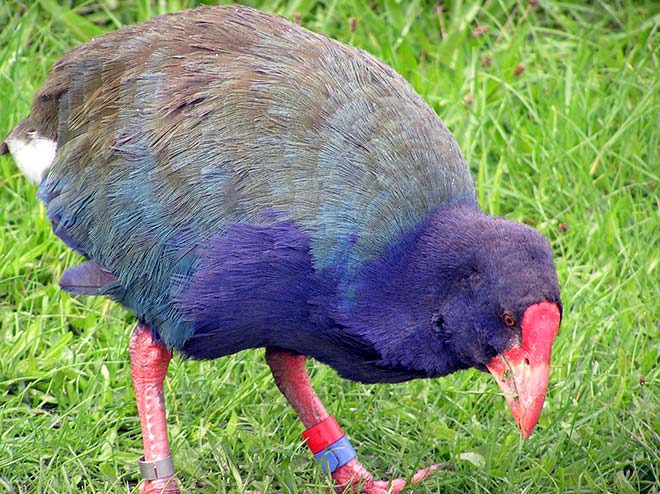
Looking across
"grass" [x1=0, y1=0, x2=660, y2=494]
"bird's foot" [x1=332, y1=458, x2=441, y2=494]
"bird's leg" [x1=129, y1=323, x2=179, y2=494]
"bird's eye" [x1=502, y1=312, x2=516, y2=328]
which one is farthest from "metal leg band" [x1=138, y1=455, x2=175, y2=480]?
"bird's eye" [x1=502, y1=312, x2=516, y2=328]

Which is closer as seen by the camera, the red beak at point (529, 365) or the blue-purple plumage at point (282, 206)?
the red beak at point (529, 365)

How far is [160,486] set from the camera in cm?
296

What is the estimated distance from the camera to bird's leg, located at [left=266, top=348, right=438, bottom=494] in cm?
311

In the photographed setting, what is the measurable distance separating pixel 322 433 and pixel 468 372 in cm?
50

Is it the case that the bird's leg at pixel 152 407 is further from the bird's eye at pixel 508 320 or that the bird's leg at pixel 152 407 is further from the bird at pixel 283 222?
the bird's eye at pixel 508 320

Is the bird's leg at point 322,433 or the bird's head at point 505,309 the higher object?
the bird's head at point 505,309

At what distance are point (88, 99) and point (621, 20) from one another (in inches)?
101

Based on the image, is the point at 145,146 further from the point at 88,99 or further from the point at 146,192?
the point at 88,99

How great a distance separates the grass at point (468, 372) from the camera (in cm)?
310

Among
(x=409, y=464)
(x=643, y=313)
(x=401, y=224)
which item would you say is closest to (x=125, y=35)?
(x=401, y=224)

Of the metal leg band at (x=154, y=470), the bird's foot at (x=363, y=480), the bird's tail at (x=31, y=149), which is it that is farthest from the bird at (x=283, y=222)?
the bird's foot at (x=363, y=480)

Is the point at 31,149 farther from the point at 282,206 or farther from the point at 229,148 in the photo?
the point at 282,206

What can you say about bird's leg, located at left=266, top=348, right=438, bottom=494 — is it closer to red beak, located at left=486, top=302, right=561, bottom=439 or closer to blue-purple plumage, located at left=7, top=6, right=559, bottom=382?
blue-purple plumage, located at left=7, top=6, right=559, bottom=382

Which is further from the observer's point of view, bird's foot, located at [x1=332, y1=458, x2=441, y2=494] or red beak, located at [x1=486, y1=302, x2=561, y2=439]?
bird's foot, located at [x1=332, y1=458, x2=441, y2=494]
